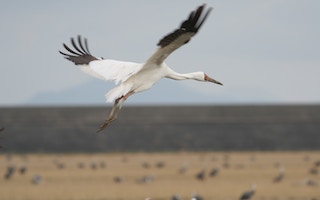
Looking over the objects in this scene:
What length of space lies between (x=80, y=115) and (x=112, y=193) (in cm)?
2006

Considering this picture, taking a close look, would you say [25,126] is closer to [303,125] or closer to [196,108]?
[196,108]

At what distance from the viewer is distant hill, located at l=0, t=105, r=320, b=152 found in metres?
44.3

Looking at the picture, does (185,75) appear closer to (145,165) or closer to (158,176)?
(158,176)

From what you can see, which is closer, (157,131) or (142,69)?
(142,69)

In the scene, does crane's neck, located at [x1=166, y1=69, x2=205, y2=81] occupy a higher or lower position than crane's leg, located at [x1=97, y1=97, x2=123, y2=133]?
higher

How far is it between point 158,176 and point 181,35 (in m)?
19.4

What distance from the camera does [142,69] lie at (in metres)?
13.8

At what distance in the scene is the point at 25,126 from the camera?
44.2 metres

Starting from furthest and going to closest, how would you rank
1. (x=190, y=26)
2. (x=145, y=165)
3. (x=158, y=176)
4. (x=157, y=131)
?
(x=157, y=131) < (x=145, y=165) < (x=158, y=176) < (x=190, y=26)

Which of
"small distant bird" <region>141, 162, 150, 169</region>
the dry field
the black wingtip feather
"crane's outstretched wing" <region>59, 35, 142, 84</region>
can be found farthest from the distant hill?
the black wingtip feather

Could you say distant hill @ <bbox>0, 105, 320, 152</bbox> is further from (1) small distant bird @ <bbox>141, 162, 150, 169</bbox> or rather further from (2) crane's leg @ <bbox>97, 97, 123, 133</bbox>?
→ (2) crane's leg @ <bbox>97, 97, 123, 133</bbox>

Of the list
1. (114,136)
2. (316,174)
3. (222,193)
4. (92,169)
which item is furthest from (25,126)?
(222,193)

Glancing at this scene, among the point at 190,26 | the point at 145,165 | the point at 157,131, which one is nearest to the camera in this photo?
the point at 190,26

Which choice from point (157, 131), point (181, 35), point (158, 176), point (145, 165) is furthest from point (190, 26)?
point (157, 131)
